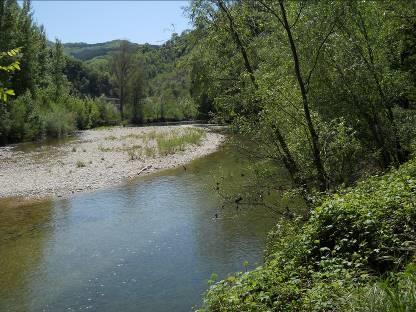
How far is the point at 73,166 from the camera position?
3025cm

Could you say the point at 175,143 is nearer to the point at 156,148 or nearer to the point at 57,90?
the point at 156,148

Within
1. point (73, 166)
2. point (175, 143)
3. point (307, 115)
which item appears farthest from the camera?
point (175, 143)

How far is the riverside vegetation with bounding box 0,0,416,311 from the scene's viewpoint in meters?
6.73

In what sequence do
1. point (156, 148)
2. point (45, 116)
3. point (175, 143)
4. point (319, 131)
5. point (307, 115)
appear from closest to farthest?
point (307, 115), point (319, 131), point (156, 148), point (175, 143), point (45, 116)

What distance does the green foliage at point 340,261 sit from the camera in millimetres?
5891

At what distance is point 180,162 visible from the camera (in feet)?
106

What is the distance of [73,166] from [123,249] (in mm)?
17249

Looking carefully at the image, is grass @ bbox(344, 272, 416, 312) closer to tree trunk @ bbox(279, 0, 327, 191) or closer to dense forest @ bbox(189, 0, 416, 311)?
dense forest @ bbox(189, 0, 416, 311)

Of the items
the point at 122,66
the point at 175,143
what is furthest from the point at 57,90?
the point at 175,143

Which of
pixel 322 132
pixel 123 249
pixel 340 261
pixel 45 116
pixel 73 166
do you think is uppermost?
pixel 45 116

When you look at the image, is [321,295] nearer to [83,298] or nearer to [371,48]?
[83,298]

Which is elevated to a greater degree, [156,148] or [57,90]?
[57,90]

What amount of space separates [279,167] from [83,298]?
6.83 meters

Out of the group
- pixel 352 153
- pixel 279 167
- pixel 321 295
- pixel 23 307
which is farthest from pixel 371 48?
pixel 23 307
